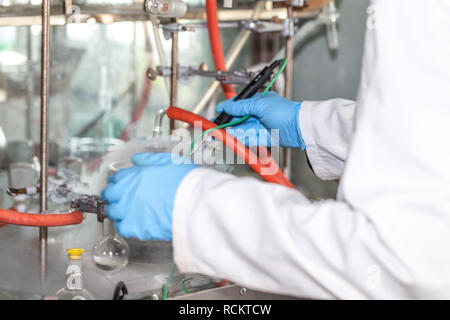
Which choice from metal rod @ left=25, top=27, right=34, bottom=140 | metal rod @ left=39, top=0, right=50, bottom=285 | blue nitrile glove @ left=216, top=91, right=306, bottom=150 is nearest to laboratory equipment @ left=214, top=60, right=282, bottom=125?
blue nitrile glove @ left=216, top=91, right=306, bottom=150

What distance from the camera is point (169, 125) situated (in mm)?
1407

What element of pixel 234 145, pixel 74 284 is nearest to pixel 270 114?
pixel 234 145

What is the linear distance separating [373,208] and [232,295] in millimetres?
332

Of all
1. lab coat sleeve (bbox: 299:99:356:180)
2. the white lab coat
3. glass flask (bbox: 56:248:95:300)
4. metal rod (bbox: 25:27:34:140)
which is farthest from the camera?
metal rod (bbox: 25:27:34:140)

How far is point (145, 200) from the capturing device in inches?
27.0

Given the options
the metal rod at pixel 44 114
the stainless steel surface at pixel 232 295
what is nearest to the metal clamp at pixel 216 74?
the metal rod at pixel 44 114

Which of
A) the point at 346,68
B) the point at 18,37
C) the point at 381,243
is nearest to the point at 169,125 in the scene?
the point at 381,243

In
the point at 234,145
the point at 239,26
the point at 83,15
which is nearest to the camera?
the point at 234,145

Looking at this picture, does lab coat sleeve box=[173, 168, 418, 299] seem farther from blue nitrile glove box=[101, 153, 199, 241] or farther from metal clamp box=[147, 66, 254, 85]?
metal clamp box=[147, 66, 254, 85]

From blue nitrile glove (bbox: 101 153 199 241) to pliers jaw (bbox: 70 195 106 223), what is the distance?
0.25ft

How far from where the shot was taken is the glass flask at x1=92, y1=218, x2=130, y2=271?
92cm

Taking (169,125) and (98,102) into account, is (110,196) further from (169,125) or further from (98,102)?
(98,102)

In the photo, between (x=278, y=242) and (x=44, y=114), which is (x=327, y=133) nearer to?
(x=278, y=242)

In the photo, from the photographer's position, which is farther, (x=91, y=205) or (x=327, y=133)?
(x=327, y=133)
